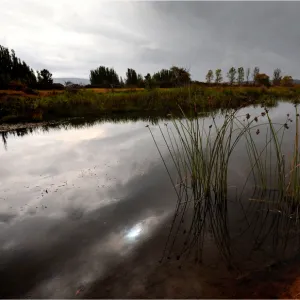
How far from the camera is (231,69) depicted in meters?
46.9

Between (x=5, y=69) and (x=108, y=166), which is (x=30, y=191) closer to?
(x=108, y=166)

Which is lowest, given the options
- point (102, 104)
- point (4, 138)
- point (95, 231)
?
point (95, 231)

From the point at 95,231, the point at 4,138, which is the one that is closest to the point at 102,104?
the point at 4,138

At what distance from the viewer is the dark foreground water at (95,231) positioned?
2150 millimetres

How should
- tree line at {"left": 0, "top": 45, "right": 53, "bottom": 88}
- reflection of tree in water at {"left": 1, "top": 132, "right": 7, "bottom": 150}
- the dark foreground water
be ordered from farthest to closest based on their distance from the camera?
tree line at {"left": 0, "top": 45, "right": 53, "bottom": 88}
reflection of tree in water at {"left": 1, "top": 132, "right": 7, "bottom": 150}
the dark foreground water

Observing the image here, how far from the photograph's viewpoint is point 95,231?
9.84 feet

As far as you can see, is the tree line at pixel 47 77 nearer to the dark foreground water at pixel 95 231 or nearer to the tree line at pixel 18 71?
the tree line at pixel 18 71

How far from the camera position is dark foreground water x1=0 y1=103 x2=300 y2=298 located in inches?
84.7

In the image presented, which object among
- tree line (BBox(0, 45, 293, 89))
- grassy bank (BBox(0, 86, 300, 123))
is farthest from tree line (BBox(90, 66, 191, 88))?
grassy bank (BBox(0, 86, 300, 123))

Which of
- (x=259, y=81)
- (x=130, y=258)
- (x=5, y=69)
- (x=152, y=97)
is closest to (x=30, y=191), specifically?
(x=130, y=258)

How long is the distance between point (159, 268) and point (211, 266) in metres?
0.54

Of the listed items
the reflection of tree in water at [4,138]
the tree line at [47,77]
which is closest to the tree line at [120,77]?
the tree line at [47,77]

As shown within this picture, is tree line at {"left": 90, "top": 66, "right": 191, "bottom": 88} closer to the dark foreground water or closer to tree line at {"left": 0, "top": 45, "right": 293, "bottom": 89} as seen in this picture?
tree line at {"left": 0, "top": 45, "right": 293, "bottom": 89}

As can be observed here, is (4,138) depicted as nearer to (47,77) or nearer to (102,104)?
(102,104)
